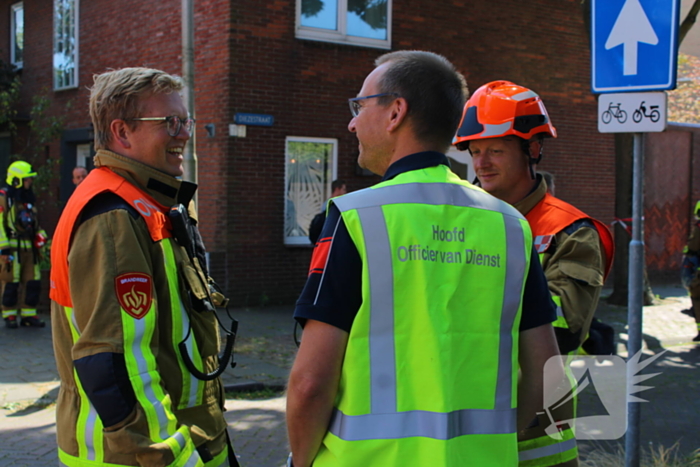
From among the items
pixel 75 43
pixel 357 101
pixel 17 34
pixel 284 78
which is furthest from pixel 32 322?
pixel 17 34

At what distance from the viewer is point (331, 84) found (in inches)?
505

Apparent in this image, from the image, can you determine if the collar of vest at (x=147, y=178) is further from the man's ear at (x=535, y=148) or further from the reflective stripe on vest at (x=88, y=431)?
the man's ear at (x=535, y=148)

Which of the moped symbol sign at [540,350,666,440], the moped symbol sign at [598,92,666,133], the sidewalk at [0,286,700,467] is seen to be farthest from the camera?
the sidewalk at [0,286,700,467]

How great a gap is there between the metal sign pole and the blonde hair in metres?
2.88

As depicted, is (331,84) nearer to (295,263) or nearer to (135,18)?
(295,263)

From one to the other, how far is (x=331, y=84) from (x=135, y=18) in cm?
431

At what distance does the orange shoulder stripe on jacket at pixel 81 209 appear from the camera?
2184 mm

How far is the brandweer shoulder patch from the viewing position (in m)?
2.06

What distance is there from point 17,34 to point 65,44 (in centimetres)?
298

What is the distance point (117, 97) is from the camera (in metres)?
2.39

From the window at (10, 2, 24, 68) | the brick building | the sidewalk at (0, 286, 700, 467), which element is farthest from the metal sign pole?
the window at (10, 2, 24, 68)

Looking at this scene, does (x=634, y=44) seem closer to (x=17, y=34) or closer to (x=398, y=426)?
(x=398, y=426)

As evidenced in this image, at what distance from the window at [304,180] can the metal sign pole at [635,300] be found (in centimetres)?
867

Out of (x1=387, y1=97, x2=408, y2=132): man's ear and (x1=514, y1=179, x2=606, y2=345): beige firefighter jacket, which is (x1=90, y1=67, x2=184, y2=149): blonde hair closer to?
(x1=387, y1=97, x2=408, y2=132): man's ear
